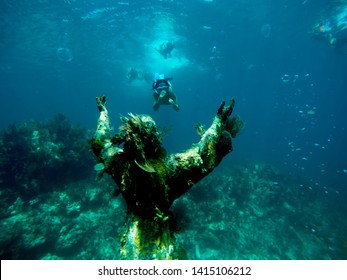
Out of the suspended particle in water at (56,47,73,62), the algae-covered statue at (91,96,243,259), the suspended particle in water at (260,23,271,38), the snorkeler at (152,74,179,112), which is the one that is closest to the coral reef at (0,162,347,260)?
the algae-covered statue at (91,96,243,259)

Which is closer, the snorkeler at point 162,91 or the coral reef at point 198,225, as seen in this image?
the snorkeler at point 162,91

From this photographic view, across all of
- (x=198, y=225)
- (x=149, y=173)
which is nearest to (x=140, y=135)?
(x=149, y=173)

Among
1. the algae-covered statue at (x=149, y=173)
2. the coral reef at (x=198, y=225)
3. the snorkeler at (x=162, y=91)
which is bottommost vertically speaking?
the algae-covered statue at (x=149, y=173)

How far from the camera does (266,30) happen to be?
3002 centimetres

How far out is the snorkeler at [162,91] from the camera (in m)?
7.56

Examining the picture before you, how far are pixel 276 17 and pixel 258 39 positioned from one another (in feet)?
20.8

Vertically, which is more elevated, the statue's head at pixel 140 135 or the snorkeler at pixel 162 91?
→ the snorkeler at pixel 162 91

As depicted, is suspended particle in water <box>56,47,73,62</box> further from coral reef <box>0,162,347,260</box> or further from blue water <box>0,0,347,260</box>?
coral reef <box>0,162,347,260</box>

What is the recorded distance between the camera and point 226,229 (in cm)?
1109

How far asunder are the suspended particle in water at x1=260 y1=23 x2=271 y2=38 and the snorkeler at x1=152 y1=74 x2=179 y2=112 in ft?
85.2

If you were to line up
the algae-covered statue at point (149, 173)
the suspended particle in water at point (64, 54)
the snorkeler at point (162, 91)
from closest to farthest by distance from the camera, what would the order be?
the algae-covered statue at point (149, 173) → the snorkeler at point (162, 91) → the suspended particle in water at point (64, 54)

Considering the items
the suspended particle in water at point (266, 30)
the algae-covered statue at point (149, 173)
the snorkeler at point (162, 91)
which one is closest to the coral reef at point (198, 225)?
the algae-covered statue at point (149, 173)

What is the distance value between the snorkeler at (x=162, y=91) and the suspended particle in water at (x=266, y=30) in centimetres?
2596

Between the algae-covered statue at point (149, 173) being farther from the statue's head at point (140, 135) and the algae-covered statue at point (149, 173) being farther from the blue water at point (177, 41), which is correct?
the blue water at point (177, 41)
